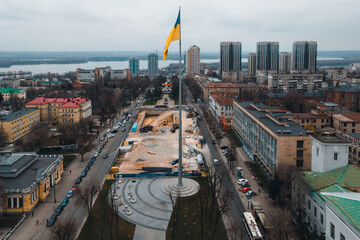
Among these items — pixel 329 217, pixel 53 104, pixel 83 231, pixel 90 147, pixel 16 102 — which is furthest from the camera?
pixel 16 102

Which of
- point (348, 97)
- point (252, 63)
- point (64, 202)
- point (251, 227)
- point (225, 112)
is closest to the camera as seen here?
point (251, 227)

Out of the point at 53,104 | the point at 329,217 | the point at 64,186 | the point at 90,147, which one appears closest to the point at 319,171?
the point at 329,217

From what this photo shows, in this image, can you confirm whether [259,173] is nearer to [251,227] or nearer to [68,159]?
[251,227]

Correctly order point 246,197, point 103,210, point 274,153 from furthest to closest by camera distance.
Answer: point 274,153, point 246,197, point 103,210

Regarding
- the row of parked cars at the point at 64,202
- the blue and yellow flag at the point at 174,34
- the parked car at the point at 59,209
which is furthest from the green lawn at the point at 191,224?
the blue and yellow flag at the point at 174,34

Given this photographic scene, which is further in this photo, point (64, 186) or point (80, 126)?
point (80, 126)

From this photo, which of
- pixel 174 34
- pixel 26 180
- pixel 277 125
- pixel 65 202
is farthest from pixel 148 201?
pixel 277 125

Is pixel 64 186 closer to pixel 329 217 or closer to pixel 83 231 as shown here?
pixel 83 231

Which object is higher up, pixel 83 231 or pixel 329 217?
pixel 329 217
